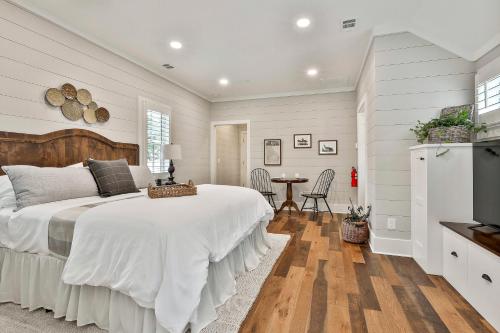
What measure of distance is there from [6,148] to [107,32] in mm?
1740

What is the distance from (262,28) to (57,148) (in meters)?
2.72

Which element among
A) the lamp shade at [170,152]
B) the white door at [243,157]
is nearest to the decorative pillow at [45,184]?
the lamp shade at [170,152]

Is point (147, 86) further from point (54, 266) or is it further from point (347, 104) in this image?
point (347, 104)

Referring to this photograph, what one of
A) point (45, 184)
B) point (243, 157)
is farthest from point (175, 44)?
point (243, 157)

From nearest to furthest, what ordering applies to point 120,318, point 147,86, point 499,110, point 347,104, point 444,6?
1. point 120,318
2. point 499,110
3. point 444,6
4. point 147,86
5. point 347,104

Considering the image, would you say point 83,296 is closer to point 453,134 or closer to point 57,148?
point 57,148

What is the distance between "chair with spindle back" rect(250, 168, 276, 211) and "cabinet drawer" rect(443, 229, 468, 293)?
3.79 m

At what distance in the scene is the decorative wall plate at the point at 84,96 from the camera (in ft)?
9.91

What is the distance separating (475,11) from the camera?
2256mm

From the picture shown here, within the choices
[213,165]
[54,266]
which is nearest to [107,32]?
[54,266]

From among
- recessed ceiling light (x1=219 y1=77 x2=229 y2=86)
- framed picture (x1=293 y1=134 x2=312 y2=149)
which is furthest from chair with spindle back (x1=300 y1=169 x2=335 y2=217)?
recessed ceiling light (x1=219 y1=77 x2=229 y2=86)

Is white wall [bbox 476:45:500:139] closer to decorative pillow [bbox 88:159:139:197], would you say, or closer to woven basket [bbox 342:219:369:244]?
woven basket [bbox 342:219:369:244]

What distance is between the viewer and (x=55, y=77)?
2793mm

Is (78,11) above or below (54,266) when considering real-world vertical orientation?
above
